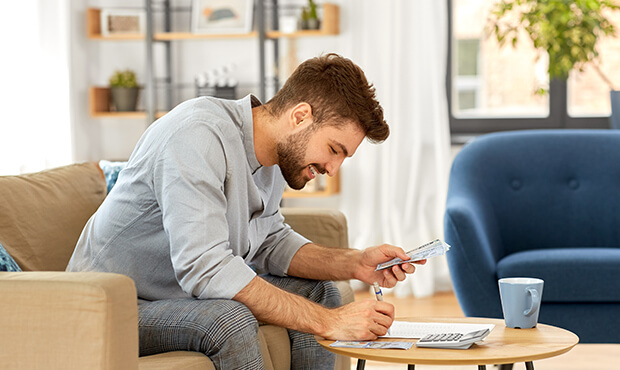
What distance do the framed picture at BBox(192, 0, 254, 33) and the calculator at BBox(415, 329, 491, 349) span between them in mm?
2873

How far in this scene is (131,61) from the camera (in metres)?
4.48

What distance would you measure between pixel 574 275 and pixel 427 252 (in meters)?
1.10

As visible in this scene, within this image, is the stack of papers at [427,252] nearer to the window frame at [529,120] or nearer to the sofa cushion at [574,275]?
the sofa cushion at [574,275]

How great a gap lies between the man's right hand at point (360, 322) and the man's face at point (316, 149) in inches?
12.4

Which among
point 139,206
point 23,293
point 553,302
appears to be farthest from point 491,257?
point 23,293

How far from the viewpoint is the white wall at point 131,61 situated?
427 centimetres

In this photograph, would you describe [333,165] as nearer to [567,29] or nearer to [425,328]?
[425,328]

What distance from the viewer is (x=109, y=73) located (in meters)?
4.46

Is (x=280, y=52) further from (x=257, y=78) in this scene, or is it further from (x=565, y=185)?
(x=565, y=185)

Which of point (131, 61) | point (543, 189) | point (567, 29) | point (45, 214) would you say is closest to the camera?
point (45, 214)

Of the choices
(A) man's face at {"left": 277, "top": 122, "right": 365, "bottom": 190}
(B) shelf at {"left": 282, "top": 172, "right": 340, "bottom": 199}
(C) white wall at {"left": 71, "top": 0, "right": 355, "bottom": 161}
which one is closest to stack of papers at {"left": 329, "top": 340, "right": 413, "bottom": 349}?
(A) man's face at {"left": 277, "top": 122, "right": 365, "bottom": 190}

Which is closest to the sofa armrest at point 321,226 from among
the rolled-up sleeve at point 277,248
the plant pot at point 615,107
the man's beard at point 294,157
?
the rolled-up sleeve at point 277,248

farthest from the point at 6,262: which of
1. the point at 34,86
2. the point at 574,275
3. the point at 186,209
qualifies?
the point at 34,86

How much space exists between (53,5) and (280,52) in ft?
3.97
